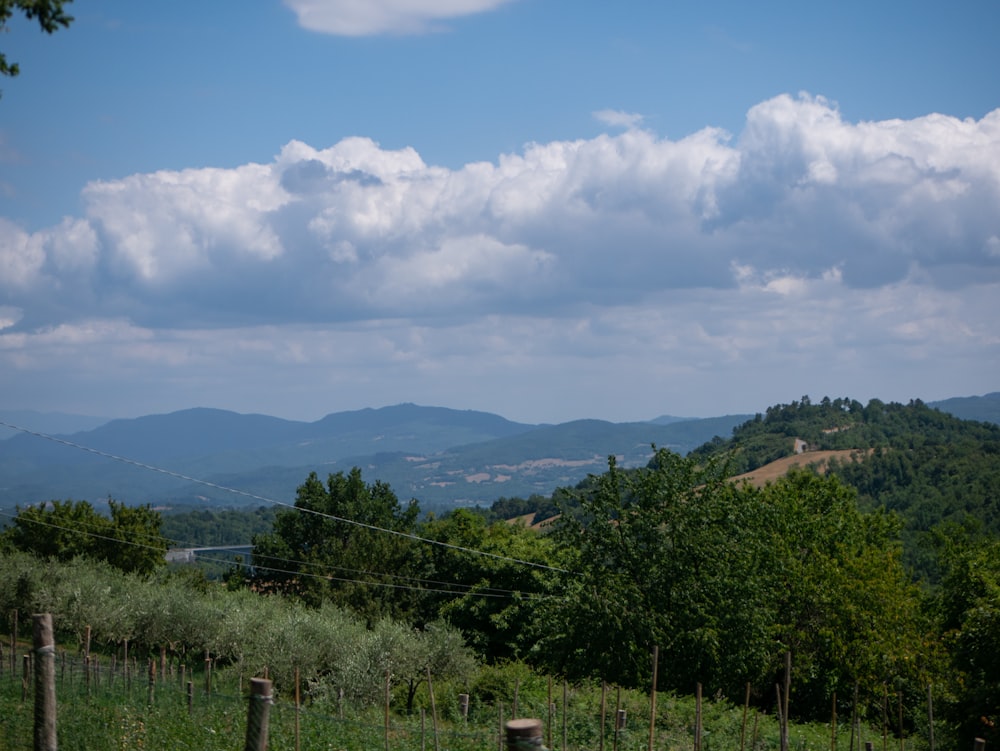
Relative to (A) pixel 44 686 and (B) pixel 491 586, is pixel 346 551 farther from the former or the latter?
(A) pixel 44 686

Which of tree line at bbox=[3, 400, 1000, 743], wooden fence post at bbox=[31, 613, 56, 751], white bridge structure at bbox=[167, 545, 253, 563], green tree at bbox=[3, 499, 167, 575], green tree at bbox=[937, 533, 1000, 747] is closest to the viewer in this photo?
wooden fence post at bbox=[31, 613, 56, 751]

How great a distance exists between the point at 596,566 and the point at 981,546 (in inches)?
929

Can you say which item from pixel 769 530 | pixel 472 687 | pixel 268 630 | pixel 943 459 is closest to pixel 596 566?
pixel 472 687

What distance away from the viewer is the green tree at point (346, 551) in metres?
53.5

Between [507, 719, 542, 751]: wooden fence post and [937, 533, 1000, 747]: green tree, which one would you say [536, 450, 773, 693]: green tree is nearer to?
[937, 533, 1000, 747]: green tree

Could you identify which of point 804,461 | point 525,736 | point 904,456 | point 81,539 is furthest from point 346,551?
point 804,461

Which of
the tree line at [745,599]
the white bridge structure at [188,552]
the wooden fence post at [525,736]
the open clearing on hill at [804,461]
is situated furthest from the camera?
the open clearing on hill at [804,461]

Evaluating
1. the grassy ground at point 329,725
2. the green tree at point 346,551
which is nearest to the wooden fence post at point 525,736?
the grassy ground at point 329,725

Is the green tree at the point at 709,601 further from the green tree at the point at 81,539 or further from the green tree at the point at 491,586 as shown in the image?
the green tree at the point at 81,539

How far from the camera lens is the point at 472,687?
32.9 m

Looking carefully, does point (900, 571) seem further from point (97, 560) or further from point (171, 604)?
point (97, 560)

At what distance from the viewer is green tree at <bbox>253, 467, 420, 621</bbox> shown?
53.5m

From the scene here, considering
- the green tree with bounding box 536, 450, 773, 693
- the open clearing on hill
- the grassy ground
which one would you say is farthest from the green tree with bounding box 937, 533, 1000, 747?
the open clearing on hill

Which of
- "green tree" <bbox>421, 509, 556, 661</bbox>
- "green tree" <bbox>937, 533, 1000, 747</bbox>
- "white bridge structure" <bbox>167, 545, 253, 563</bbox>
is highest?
"green tree" <bbox>937, 533, 1000, 747</bbox>
